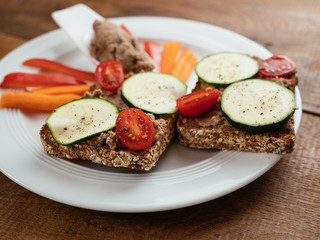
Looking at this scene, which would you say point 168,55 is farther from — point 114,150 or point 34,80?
point 114,150

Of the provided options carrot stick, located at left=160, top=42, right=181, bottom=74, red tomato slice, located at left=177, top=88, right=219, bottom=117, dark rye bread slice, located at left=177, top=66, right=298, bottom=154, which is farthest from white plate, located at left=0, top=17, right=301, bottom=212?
carrot stick, located at left=160, top=42, right=181, bottom=74

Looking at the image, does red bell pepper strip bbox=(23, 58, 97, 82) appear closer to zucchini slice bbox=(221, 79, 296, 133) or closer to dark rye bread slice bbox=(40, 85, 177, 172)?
dark rye bread slice bbox=(40, 85, 177, 172)

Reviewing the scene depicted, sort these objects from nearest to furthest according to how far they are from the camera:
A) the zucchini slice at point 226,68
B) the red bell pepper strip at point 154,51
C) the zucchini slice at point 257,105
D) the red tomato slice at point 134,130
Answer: the red tomato slice at point 134,130
the zucchini slice at point 257,105
the zucchini slice at point 226,68
the red bell pepper strip at point 154,51

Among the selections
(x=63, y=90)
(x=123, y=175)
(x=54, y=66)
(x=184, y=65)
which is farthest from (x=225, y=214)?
(x=54, y=66)

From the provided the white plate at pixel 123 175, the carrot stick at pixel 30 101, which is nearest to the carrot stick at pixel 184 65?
the white plate at pixel 123 175

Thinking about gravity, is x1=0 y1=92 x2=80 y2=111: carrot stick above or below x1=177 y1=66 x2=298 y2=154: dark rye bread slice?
below

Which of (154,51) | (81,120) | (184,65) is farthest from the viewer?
(154,51)

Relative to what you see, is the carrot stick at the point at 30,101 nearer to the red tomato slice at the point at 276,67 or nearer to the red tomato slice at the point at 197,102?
the red tomato slice at the point at 197,102
